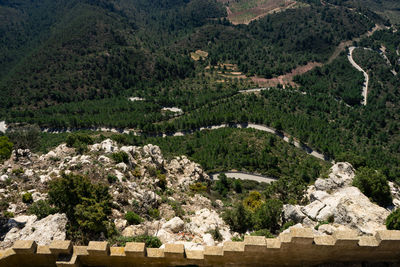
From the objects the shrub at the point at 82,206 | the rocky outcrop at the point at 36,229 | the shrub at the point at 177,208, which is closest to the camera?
the rocky outcrop at the point at 36,229

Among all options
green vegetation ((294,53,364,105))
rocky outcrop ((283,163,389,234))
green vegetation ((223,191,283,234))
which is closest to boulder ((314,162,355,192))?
rocky outcrop ((283,163,389,234))

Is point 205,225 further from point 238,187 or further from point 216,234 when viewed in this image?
point 238,187

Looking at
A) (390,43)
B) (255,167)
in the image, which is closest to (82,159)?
(255,167)

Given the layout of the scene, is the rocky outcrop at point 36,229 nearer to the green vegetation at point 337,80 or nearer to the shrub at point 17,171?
the shrub at point 17,171

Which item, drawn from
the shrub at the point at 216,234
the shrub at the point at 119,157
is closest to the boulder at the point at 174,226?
the shrub at the point at 216,234

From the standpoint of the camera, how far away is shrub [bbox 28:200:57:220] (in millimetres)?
26078

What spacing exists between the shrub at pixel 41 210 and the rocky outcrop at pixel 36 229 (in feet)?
1.74

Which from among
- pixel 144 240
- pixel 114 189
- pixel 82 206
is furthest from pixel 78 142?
pixel 144 240

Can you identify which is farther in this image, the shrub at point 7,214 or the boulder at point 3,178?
the boulder at point 3,178

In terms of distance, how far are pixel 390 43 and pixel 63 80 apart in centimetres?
26828

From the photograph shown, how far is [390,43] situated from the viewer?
197 m

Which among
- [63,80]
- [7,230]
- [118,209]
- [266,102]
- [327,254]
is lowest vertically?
[63,80]

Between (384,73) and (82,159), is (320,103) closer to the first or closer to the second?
(384,73)

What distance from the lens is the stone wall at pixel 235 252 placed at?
15.6 meters
